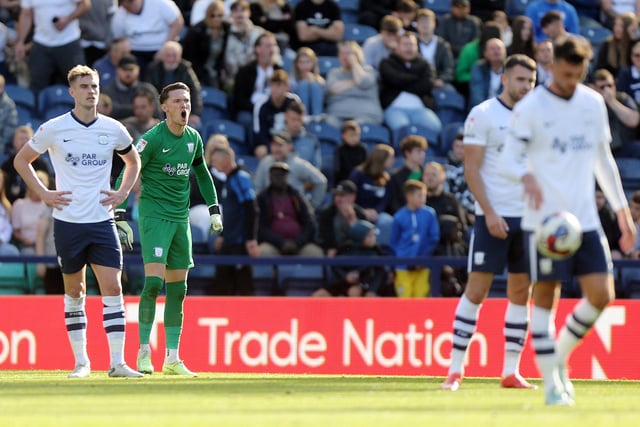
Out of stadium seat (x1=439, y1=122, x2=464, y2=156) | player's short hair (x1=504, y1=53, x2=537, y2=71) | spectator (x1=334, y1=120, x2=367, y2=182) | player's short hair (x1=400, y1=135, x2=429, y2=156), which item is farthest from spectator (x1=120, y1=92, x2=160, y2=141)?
player's short hair (x1=504, y1=53, x2=537, y2=71)

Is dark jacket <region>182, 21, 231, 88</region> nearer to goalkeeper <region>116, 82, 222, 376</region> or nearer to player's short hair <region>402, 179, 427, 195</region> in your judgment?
player's short hair <region>402, 179, 427, 195</region>

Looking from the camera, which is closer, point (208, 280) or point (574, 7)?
point (208, 280)

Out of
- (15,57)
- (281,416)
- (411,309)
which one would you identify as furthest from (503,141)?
(15,57)

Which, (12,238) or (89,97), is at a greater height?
(89,97)

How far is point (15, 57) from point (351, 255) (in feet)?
19.4

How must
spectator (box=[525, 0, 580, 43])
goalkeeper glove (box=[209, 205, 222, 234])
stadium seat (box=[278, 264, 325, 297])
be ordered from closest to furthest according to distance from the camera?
goalkeeper glove (box=[209, 205, 222, 234]) → stadium seat (box=[278, 264, 325, 297]) → spectator (box=[525, 0, 580, 43])

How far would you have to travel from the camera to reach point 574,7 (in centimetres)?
2262

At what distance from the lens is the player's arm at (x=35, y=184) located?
37.6ft

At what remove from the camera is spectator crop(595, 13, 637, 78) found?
64.3 ft

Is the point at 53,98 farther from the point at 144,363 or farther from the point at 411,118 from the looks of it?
the point at 144,363

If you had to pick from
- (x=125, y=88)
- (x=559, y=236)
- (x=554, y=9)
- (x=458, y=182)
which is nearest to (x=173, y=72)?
(x=125, y=88)

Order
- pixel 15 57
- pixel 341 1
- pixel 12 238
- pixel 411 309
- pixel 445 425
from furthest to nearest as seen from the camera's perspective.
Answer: pixel 341 1, pixel 15 57, pixel 12 238, pixel 411 309, pixel 445 425

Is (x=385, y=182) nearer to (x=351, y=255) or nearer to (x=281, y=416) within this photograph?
(x=351, y=255)

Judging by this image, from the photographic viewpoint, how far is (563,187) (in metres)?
8.79
